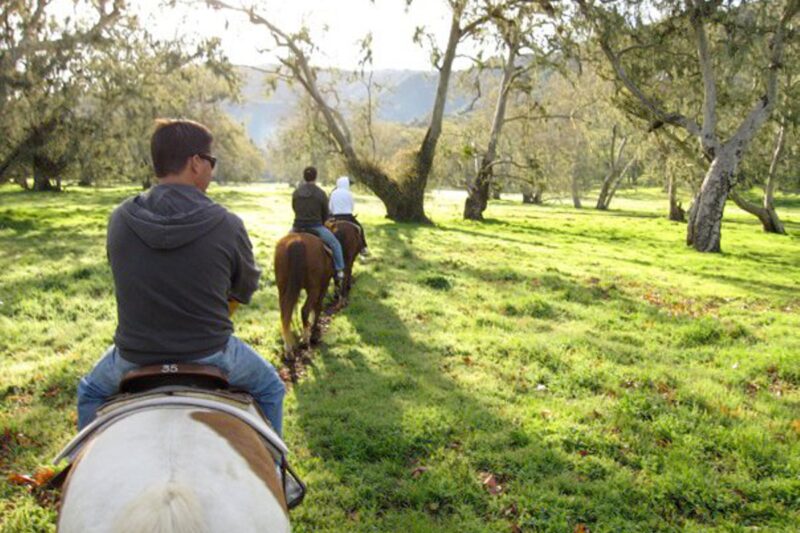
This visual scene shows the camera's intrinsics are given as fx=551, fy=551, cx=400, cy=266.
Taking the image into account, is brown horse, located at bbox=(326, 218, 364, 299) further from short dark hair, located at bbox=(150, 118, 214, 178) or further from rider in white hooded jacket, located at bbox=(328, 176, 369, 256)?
short dark hair, located at bbox=(150, 118, 214, 178)

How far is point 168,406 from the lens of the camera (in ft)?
10.1

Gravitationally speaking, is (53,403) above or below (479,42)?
below

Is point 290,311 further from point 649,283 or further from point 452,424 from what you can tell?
point 649,283

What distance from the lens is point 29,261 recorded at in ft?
50.3

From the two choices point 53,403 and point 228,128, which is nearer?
point 53,403

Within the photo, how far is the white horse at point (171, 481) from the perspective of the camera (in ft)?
7.63

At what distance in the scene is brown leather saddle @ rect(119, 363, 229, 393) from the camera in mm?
3352

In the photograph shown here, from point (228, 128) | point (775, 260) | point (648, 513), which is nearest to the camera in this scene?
point (648, 513)

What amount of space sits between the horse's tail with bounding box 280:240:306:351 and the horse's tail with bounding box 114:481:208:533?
6.34 meters

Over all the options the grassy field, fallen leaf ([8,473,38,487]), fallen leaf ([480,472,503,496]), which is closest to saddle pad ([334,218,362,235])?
the grassy field

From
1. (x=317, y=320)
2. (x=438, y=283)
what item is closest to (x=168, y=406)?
(x=317, y=320)

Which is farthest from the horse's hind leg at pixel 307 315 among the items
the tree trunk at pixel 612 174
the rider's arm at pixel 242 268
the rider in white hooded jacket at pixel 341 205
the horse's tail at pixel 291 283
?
the tree trunk at pixel 612 174

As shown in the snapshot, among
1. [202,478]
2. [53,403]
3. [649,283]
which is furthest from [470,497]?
[649,283]

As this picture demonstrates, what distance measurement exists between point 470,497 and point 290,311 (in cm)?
438
